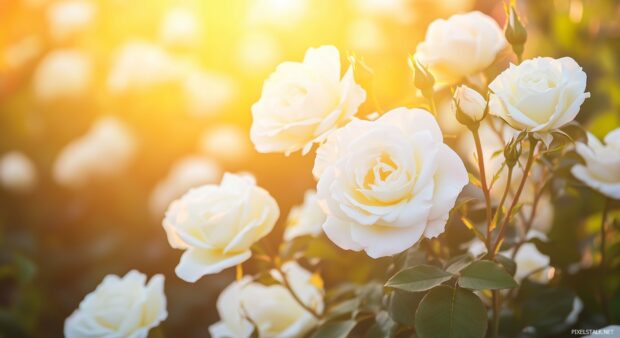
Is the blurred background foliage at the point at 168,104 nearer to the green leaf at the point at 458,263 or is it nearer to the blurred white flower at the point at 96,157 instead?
the blurred white flower at the point at 96,157

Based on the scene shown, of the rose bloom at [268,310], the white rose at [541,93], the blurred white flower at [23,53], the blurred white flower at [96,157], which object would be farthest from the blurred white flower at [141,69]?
the white rose at [541,93]

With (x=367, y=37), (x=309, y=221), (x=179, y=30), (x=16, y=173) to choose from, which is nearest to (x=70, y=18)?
(x=179, y=30)

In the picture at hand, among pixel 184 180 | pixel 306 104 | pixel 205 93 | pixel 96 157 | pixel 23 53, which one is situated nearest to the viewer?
pixel 306 104

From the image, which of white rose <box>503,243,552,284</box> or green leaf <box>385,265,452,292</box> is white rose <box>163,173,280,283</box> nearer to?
green leaf <box>385,265,452,292</box>

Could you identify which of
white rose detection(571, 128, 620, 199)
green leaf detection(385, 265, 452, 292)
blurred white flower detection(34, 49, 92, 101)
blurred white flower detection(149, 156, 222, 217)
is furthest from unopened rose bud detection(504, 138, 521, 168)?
blurred white flower detection(34, 49, 92, 101)

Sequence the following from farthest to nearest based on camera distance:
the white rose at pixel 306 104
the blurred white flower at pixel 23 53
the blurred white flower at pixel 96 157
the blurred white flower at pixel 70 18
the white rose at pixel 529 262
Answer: the blurred white flower at pixel 23 53 < the blurred white flower at pixel 70 18 < the blurred white flower at pixel 96 157 < the white rose at pixel 529 262 < the white rose at pixel 306 104

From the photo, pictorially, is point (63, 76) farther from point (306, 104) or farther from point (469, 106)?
point (469, 106)
